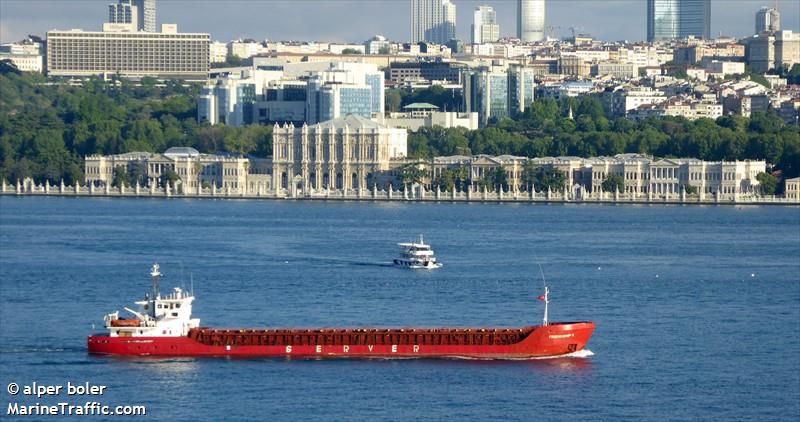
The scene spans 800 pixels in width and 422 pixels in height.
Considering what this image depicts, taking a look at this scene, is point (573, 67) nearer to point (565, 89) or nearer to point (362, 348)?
point (565, 89)

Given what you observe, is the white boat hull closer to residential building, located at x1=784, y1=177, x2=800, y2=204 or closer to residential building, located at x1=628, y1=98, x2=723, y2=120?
residential building, located at x1=784, y1=177, x2=800, y2=204

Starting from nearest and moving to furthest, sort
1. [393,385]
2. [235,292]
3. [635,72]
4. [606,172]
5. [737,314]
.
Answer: [393,385], [737,314], [235,292], [606,172], [635,72]

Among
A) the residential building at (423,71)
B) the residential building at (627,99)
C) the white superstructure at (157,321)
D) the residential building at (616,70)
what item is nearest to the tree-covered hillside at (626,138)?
the residential building at (627,99)

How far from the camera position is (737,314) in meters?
52.8

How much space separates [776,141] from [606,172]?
28.4 ft

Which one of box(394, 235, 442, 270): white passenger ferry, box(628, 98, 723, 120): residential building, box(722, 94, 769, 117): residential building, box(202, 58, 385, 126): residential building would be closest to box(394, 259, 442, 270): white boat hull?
box(394, 235, 442, 270): white passenger ferry

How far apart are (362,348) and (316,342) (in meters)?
0.86

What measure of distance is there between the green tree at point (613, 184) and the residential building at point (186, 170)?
55.8 feet

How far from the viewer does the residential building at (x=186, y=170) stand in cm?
11938

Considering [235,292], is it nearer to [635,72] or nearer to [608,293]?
[608,293]

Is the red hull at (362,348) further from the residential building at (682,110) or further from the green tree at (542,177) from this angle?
the residential building at (682,110)

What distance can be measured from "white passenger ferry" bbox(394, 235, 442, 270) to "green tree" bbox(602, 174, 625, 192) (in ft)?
153

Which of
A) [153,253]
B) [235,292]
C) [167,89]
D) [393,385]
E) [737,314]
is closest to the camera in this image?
[393,385]

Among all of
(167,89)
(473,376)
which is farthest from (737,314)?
(167,89)
